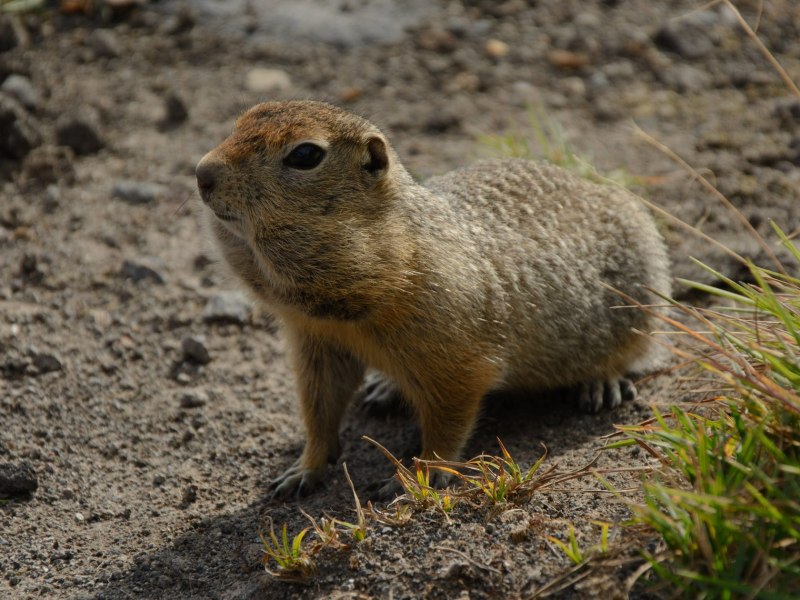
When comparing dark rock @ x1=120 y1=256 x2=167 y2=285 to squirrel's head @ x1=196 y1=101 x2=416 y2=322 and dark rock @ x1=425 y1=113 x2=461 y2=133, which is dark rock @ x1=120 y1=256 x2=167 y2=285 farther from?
dark rock @ x1=425 y1=113 x2=461 y2=133

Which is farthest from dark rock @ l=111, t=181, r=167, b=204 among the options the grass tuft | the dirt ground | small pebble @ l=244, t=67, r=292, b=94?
the grass tuft

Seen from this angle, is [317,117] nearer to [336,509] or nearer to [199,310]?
[336,509]

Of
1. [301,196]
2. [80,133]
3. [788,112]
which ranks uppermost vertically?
[301,196]

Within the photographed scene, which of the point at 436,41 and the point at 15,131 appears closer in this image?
the point at 15,131

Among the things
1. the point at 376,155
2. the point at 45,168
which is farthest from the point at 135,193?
the point at 376,155

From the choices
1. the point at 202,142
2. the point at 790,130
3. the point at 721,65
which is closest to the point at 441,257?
the point at 202,142

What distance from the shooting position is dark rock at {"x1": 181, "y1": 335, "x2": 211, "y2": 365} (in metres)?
5.46

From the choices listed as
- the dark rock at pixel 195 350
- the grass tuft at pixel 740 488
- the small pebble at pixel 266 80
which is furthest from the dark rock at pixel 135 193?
the grass tuft at pixel 740 488

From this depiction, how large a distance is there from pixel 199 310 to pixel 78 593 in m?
2.37

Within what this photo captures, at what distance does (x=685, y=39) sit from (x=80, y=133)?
16.0 ft

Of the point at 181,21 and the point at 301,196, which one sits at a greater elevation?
the point at 181,21

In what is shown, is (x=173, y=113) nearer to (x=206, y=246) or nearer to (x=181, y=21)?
(x=181, y=21)

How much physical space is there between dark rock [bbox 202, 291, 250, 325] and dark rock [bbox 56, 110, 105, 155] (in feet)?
6.16

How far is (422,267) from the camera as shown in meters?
4.20
